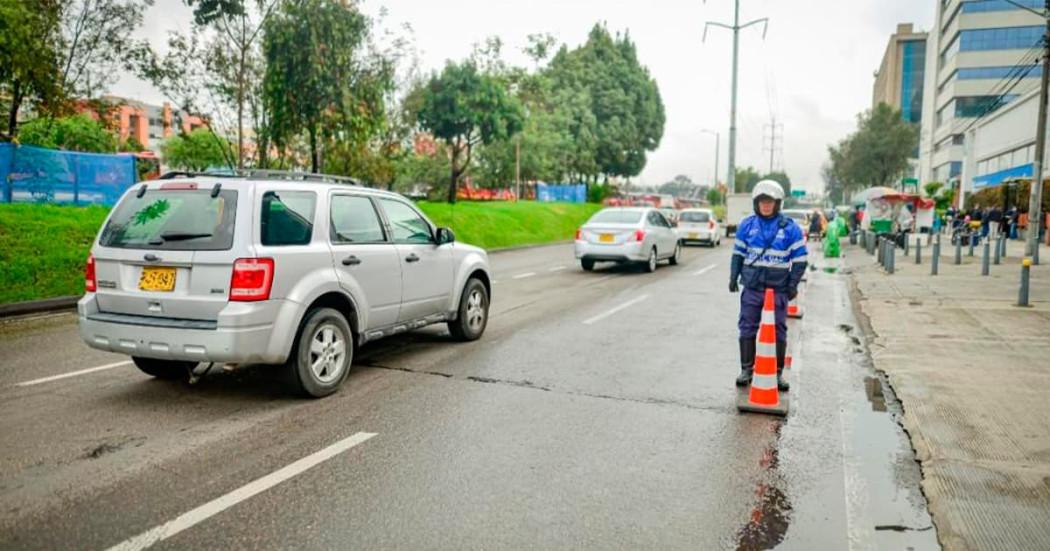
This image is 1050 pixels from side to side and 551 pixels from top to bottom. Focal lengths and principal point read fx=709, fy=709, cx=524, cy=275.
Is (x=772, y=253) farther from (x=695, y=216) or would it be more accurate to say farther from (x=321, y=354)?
(x=695, y=216)

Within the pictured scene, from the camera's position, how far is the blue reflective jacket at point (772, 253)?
598 centimetres

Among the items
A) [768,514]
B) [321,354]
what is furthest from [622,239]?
[768,514]

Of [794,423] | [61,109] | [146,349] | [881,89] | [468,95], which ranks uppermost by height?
[881,89]

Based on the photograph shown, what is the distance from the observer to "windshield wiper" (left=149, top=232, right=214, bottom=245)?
5.34m

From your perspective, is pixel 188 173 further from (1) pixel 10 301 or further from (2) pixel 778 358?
(1) pixel 10 301

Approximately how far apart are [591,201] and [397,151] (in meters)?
15.9

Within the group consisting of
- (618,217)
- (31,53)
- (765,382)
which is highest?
(31,53)

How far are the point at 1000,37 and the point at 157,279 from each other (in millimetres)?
75921

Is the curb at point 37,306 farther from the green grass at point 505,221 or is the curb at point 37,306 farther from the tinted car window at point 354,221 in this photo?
the green grass at point 505,221

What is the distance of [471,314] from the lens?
326 inches

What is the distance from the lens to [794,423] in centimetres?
541

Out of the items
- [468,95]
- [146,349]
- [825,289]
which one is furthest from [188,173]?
[468,95]

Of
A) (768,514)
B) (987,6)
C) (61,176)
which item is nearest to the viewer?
(768,514)

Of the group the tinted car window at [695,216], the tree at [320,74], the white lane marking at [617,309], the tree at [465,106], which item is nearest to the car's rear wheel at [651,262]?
the white lane marking at [617,309]
